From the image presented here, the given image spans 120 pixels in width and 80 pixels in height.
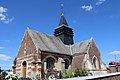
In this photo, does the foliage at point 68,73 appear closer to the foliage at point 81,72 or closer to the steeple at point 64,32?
the foliage at point 81,72

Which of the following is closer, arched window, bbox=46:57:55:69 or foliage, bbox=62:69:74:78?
foliage, bbox=62:69:74:78

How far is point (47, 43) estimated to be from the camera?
97.0ft

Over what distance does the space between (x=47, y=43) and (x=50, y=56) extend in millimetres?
2793

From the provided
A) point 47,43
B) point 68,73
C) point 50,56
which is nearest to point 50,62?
point 50,56

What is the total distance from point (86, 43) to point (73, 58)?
3761mm

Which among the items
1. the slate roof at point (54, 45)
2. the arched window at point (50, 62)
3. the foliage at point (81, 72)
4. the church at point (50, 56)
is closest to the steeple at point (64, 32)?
the church at point (50, 56)

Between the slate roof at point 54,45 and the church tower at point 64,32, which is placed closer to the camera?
the slate roof at point 54,45

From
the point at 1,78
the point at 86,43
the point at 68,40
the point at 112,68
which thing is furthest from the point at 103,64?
the point at 1,78

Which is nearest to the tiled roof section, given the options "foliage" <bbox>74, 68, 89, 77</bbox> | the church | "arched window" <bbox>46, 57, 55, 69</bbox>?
the church

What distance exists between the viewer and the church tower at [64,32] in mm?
35844

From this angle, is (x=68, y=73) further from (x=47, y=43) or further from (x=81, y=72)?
(x=47, y=43)

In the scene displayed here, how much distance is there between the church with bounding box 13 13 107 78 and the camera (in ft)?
86.9

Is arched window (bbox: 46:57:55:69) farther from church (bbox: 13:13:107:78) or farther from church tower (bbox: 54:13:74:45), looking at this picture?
church tower (bbox: 54:13:74:45)

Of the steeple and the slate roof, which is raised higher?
the steeple
